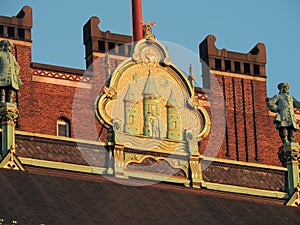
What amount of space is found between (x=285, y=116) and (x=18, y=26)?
14.6 metres

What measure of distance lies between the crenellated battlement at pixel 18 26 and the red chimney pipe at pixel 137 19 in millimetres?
4101

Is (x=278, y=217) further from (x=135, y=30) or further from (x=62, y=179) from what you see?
(x=135, y=30)

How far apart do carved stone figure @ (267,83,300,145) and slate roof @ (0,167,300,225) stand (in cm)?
300

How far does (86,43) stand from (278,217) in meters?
18.4

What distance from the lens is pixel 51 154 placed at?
174 feet

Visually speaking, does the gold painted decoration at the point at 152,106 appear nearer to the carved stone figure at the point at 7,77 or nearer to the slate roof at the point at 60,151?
the slate roof at the point at 60,151

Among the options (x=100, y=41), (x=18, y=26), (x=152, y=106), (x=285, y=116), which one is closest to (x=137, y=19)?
(x=100, y=41)

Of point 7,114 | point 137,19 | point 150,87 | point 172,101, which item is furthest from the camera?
point 137,19

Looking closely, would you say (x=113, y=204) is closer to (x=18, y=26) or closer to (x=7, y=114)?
(x=7, y=114)

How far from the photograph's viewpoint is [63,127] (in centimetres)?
6894

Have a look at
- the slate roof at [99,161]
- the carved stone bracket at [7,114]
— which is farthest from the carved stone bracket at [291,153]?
the carved stone bracket at [7,114]

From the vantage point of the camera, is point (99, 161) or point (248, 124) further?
point (248, 124)

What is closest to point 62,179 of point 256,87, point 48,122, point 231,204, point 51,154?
point 51,154

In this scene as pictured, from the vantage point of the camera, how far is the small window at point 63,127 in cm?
6875
